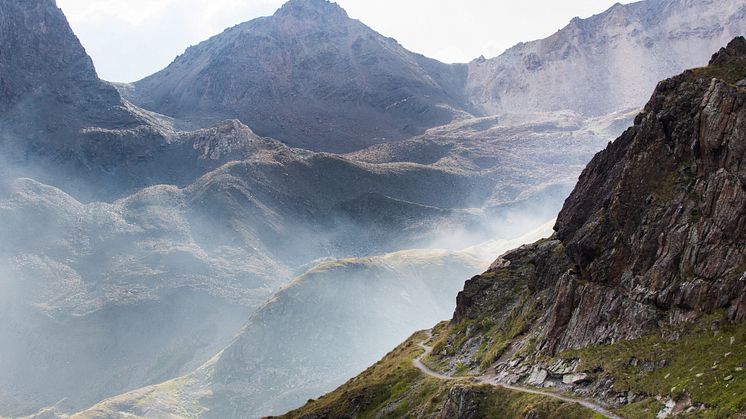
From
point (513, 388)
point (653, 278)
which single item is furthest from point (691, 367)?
point (513, 388)

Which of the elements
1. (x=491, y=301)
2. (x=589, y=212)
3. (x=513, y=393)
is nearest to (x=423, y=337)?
(x=491, y=301)

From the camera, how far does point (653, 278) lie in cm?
7469

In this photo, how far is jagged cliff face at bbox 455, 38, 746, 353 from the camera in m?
69.2

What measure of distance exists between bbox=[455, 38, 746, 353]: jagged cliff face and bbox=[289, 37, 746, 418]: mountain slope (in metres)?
0.14

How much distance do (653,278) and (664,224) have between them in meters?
5.85

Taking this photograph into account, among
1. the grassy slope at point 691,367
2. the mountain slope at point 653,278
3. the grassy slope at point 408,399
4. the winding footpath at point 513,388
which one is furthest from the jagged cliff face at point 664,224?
the grassy slope at point 408,399

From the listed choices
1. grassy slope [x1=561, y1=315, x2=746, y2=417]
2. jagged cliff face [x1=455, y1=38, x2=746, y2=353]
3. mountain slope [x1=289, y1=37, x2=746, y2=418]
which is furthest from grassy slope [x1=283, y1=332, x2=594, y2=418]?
jagged cliff face [x1=455, y1=38, x2=746, y2=353]

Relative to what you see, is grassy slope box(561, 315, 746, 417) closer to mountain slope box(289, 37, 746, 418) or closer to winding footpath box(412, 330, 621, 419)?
mountain slope box(289, 37, 746, 418)

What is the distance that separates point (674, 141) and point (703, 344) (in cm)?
2616

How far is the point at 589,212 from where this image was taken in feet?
312

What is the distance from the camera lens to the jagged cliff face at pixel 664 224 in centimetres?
6925

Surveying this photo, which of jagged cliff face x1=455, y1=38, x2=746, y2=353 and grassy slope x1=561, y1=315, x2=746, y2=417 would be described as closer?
grassy slope x1=561, y1=315, x2=746, y2=417

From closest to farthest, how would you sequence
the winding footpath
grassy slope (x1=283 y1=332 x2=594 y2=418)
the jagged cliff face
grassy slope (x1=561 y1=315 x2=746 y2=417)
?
grassy slope (x1=561 y1=315 x2=746 y2=417), the winding footpath, the jagged cliff face, grassy slope (x1=283 y1=332 x2=594 y2=418)

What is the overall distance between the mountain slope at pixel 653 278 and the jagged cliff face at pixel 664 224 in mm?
138
